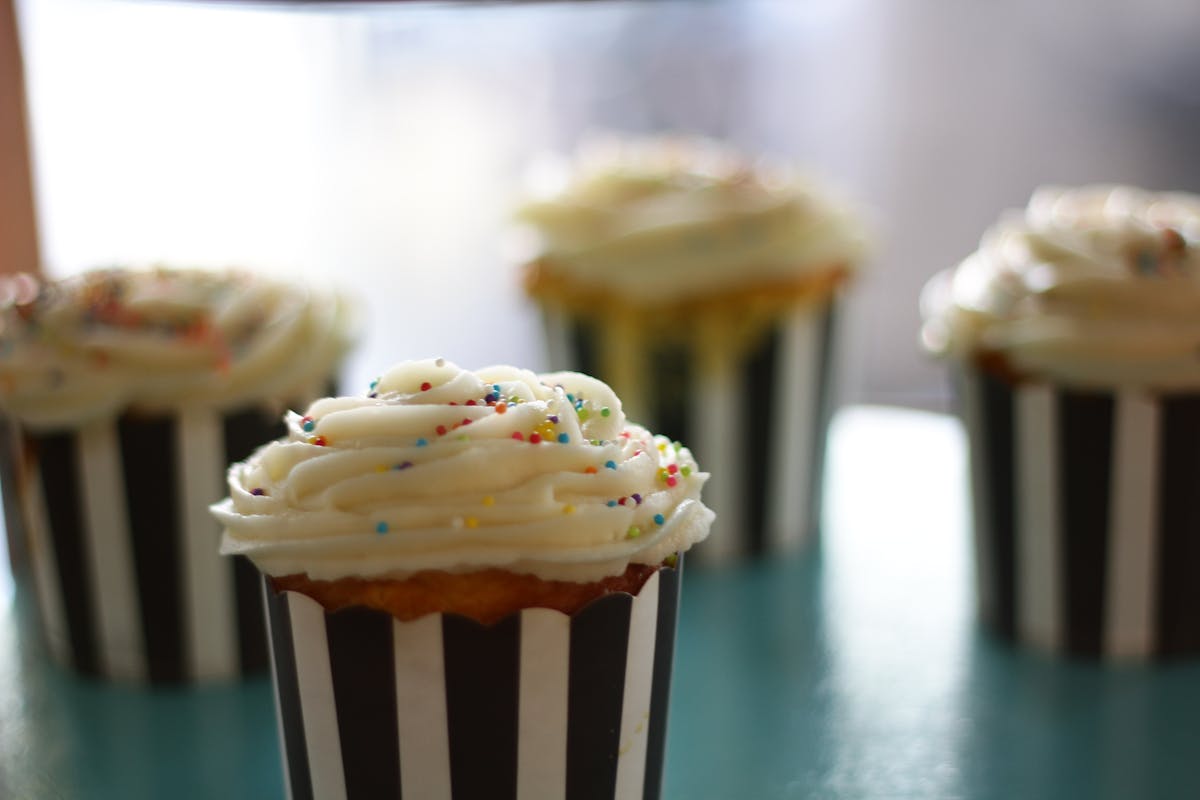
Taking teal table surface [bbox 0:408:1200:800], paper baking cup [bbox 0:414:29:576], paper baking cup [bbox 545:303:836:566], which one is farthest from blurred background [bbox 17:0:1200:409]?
paper baking cup [bbox 0:414:29:576]

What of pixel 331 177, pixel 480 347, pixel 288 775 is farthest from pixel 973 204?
pixel 288 775

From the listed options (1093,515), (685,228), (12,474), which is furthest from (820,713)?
(12,474)

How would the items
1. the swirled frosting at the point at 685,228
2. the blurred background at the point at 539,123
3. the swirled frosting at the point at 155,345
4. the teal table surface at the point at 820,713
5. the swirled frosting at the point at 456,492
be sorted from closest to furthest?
the swirled frosting at the point at 456,492
the teal table surface at the point at 820,713
the swirled frosting at the point at 155,345
the swirled frosting at the point at 685,228
the blurred background at the point at 539,123

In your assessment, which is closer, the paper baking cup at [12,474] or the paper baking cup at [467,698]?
the paper baking cup at [467,698]

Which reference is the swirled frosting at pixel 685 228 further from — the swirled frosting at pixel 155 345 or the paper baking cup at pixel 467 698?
the paper baking cup at pixel 467 698

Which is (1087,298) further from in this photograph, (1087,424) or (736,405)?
(736,405)

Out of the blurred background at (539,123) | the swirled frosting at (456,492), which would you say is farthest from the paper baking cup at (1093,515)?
the blurred background at (539,123)

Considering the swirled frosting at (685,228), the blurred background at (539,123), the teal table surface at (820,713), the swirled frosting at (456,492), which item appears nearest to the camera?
the swirled frosting at (456,492)
